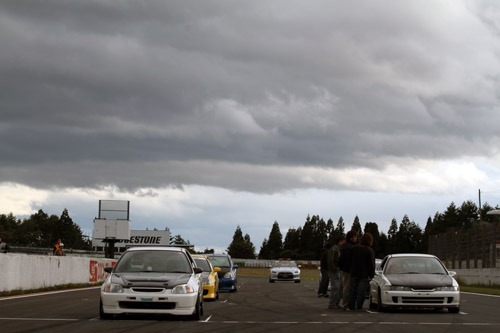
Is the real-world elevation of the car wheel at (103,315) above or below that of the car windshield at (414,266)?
below

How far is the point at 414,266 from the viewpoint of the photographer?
16875 millimetres

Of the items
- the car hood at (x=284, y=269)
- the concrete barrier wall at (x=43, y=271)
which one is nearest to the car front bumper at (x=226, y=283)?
the concrete barrier wall at (x=43, y=271)

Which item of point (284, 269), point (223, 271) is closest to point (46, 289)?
point (223, 271)

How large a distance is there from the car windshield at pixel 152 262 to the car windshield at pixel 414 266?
17.4 feet

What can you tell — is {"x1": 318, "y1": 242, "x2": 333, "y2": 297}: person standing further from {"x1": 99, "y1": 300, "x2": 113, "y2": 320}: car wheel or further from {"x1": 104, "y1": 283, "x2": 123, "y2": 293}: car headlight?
{"x1": 104, "y1": 283, "x2": 123, "y2": 293}: car headlight

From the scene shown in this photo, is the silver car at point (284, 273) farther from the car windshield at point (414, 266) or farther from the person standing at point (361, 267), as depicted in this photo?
the person standing at point (361, 267)

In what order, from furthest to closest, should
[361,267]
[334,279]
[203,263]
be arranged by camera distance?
[203,263]
[334,279]
[361,267]

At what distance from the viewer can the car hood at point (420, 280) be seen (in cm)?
1581

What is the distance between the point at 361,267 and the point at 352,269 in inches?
8.8

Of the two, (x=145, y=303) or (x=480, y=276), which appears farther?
(x=480, y=276)

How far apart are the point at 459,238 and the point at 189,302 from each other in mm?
37165

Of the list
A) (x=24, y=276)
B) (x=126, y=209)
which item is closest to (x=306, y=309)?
(x=24, y=276)

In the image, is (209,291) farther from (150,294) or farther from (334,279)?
(150,294)

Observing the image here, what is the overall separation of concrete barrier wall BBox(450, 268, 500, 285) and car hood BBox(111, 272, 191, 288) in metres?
27.6
